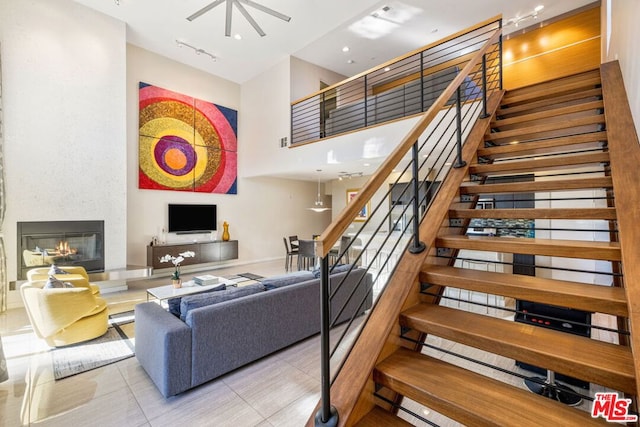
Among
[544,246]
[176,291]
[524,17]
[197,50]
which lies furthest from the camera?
[197,50]

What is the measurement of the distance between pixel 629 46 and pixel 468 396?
3042mm

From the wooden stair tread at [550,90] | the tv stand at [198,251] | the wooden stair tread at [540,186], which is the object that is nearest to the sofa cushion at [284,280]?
the wooden stair tread at [540,186]

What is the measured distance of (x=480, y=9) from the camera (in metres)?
5.44

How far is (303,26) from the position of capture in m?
5.85

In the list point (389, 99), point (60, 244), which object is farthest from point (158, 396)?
point (389, 99)

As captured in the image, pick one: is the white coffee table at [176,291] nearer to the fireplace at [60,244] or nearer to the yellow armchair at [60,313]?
the yellow armchair at [60,313]

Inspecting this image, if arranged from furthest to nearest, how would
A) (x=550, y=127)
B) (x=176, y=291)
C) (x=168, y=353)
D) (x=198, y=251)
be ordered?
(x=198, y=251) → (x=176, y=291) → (x=550, y=127) → (x=168, y=353)

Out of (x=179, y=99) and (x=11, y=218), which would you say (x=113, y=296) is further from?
(x=179, y=99)

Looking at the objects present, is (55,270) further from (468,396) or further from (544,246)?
(544,246)

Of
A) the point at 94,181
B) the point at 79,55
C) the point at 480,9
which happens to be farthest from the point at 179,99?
the point at 480,9

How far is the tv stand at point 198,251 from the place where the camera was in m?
6.23

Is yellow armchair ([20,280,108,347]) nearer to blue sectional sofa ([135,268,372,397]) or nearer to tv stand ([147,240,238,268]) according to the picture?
blue sectional sofa ([135,268,372,397])

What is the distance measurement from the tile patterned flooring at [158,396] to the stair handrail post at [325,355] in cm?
88

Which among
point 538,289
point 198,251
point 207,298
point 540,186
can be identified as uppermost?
point 540,186
